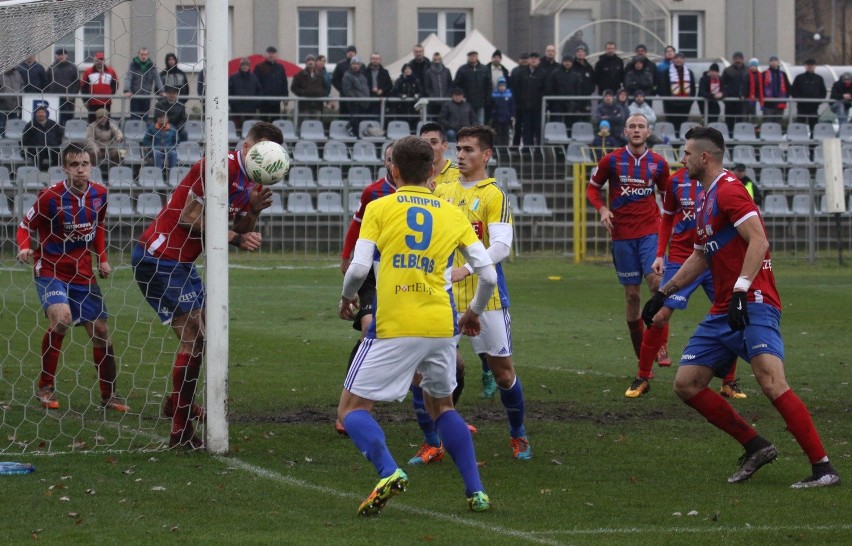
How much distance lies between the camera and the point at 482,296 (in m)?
6.77

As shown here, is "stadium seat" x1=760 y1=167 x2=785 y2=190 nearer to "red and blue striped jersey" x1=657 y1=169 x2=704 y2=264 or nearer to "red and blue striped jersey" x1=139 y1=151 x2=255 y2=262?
"red and blue striped jersey" x1=657 y1=169 x2=704 y2=264

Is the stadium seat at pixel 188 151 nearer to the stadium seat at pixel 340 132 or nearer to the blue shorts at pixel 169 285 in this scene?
the blue shorts at pixel 169 285

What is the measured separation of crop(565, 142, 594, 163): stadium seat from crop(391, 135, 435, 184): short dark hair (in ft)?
69.6

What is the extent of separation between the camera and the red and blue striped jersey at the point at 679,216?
35.4 ft

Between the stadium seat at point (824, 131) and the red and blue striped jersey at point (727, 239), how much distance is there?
23.5 m

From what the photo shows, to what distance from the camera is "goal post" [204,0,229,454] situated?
26.1ft

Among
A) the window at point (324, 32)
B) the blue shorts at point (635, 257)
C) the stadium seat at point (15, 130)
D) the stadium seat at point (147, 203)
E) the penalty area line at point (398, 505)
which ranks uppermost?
the window at point (324, 32)

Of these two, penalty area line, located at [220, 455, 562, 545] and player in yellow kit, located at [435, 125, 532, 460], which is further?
player in yellow kit, located at [435, 125, 532, 460]

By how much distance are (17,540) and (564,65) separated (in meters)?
23.2

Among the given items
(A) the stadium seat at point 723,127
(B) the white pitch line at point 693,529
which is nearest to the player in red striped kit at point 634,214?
(B) the white pitch line at point 693,529

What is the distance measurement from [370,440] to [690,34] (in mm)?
35123

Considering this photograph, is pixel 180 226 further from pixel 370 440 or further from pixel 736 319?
pixel 736 319

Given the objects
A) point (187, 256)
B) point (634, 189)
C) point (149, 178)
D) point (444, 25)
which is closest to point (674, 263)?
point (634, 189)

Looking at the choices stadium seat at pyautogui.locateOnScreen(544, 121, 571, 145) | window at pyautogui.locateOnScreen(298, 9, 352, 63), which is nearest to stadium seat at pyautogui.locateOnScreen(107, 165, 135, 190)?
stadium seat at pyautogui.locateOnScreen(544, 121, 571, 145)
